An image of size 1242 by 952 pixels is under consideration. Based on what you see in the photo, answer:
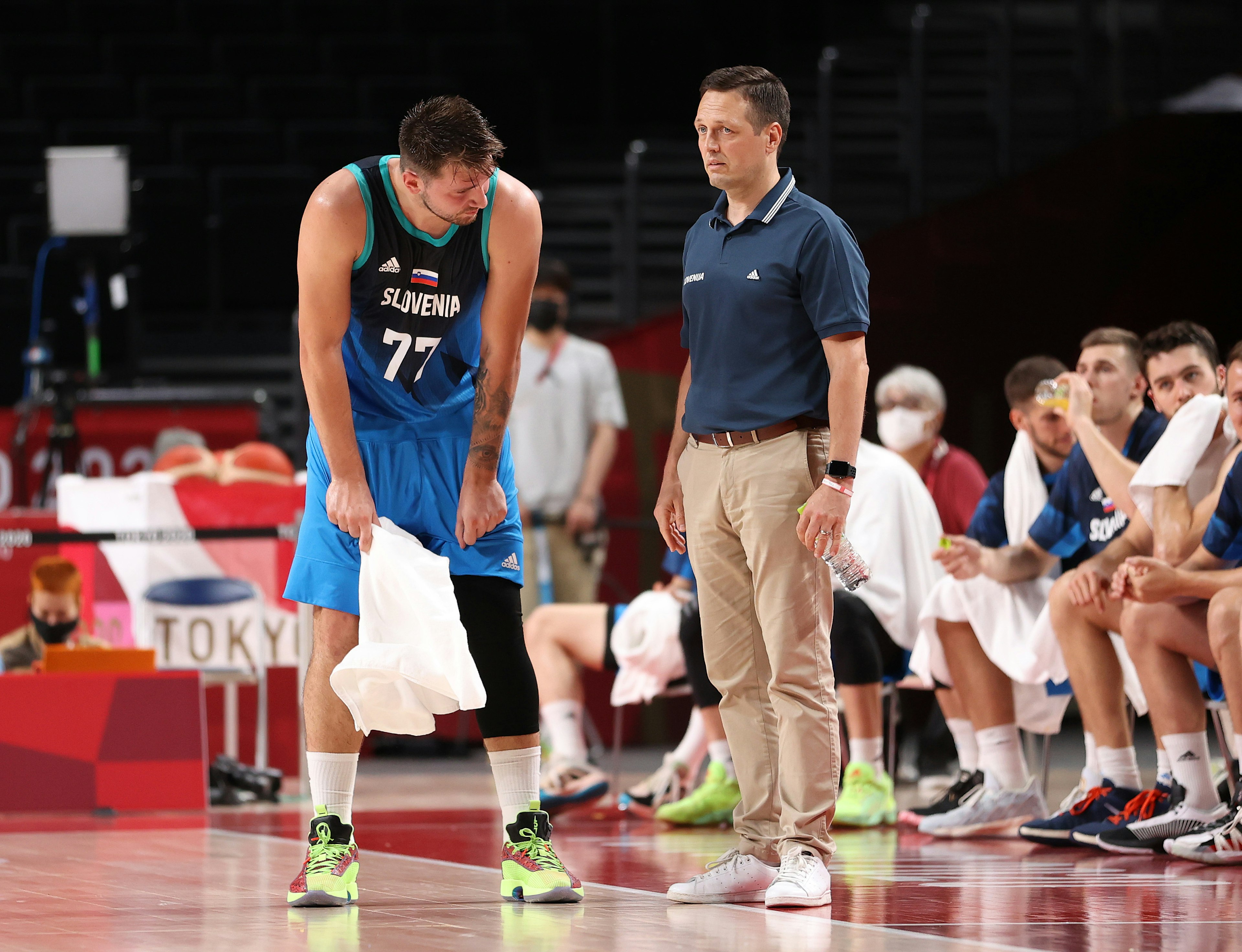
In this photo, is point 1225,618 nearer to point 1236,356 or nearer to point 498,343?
point 1236,356

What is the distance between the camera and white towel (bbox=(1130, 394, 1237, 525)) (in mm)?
4648

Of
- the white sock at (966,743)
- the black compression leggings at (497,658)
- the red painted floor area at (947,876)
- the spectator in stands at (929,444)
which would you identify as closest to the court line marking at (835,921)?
the red painted floor area at (947,876)

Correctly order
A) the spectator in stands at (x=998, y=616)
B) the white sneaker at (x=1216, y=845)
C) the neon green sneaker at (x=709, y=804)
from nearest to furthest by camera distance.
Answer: the white sneaker at (x=1216, y=845) < the spectator in stands at (x=998, y=616) < the neon green sneaker at (x=709, y=804)

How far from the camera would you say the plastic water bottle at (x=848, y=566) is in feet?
11.8

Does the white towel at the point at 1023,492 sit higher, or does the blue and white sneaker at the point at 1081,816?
the white towel at the point at 1023,492

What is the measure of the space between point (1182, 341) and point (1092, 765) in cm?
123

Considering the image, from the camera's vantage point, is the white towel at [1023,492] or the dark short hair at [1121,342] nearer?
the dark short hair at [1121,342]

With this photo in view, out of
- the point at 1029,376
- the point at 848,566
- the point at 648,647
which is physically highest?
the point at 1029,376

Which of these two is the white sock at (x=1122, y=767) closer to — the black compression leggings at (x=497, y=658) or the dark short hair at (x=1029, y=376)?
the dark short hair at (x=1029, y=376)

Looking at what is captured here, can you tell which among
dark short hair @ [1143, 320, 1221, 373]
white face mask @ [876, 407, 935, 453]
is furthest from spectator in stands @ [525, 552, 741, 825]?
dark short hair @ [1143, 320, 1221, 373]

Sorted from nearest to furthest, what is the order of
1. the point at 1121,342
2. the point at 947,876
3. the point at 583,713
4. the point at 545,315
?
the point at 947,876 → the point at 1121,342 → the point at 583,713 → the point at 545,315

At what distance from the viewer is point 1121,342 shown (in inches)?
202

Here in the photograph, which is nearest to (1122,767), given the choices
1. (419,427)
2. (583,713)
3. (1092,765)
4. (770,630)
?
(1092,765)

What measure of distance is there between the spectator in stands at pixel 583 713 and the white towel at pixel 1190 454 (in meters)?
1.46
